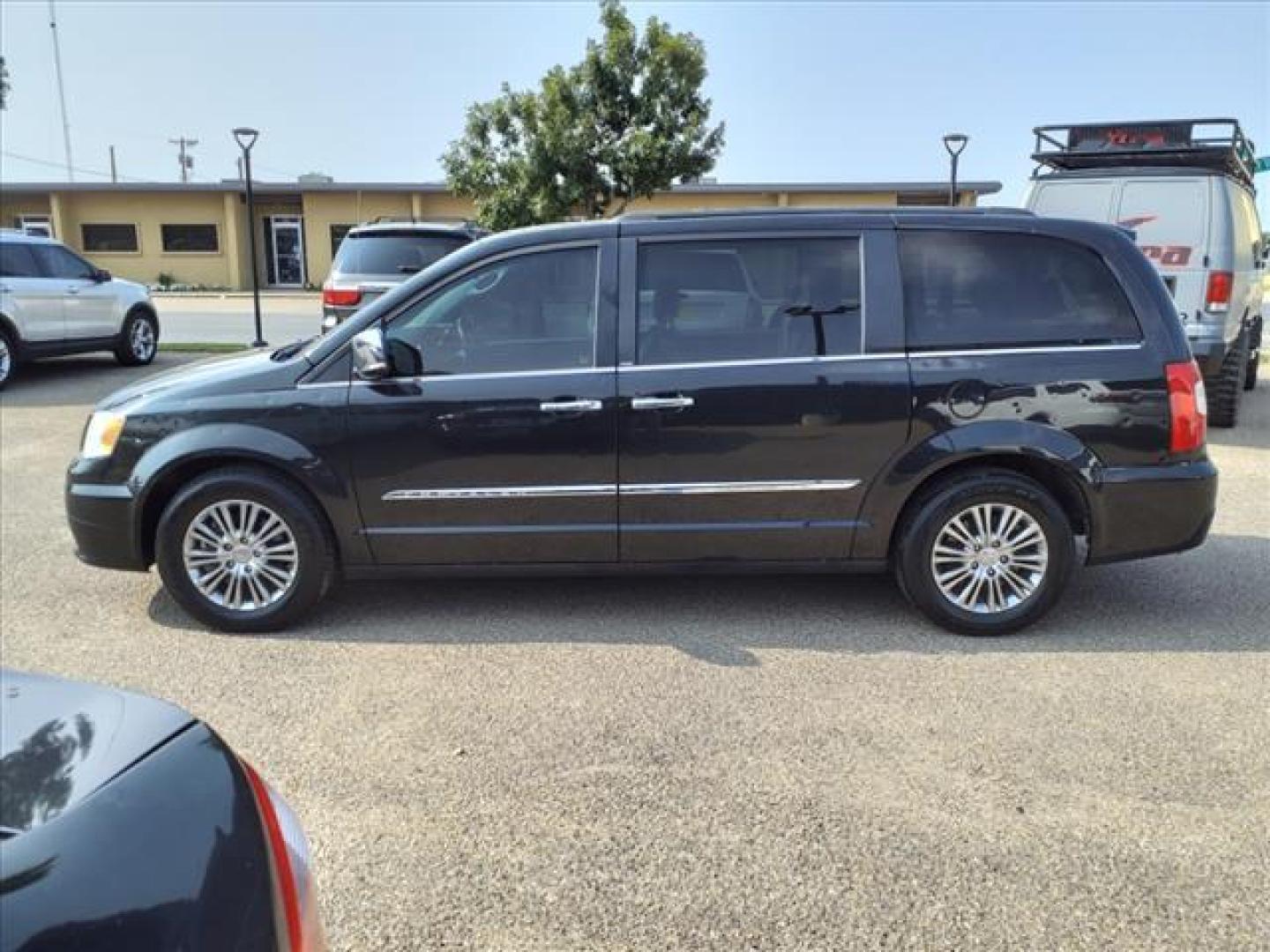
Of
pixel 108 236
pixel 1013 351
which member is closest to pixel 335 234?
pixel 108 236

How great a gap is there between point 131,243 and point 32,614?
117 ft

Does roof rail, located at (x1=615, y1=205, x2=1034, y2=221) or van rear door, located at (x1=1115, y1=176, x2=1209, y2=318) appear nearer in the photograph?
roof rail, located at (x1=615, y1=205, x2=1034, y2=221)

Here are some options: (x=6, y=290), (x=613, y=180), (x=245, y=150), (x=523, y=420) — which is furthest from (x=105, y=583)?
(x=613, y=180)

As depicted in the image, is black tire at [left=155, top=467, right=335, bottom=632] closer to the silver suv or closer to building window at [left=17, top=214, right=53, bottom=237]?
the silver suv

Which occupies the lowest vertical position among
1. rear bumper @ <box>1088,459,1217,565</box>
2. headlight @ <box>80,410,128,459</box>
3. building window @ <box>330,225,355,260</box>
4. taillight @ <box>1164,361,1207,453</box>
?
rear bumper @ <box>1088,459,1217,565</box>

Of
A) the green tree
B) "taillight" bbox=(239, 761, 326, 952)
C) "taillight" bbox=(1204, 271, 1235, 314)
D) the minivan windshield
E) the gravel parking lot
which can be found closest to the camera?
"taillight" bbox=(239, 761, 326, 952)

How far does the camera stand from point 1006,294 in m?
4.74

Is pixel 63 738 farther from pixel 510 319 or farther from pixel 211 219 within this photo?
pixel 211 219

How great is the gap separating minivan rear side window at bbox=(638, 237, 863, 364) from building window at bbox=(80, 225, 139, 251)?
3669 centimetres

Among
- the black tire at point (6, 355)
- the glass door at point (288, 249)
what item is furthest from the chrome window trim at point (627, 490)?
the glass door at point (288, 249)

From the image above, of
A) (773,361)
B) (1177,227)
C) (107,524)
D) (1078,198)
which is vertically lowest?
(107,524)

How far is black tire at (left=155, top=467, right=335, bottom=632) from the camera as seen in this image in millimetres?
4711

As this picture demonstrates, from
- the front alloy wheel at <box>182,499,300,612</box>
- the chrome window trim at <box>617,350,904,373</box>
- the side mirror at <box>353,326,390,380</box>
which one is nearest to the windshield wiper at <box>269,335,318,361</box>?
the side mirror at <box>353,326,390,380</box>

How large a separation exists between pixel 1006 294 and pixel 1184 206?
583 cm
